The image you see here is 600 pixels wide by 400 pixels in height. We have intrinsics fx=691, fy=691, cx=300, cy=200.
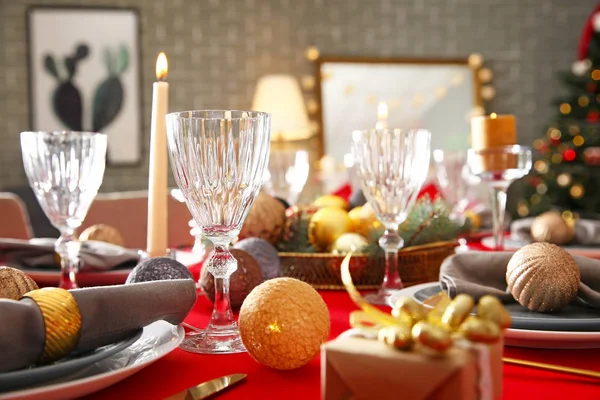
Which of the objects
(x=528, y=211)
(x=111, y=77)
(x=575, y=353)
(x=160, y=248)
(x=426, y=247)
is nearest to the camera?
(x=575, y=353)

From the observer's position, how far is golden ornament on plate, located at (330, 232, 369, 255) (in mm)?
1031

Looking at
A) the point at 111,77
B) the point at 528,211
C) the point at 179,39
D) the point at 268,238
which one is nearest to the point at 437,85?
the point at 528,211

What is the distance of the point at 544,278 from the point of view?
67 centimetres

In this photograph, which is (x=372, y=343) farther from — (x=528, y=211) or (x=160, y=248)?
(x=528, y=211)

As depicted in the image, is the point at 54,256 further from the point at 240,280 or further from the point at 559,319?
the point at 559,319

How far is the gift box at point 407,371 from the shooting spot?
40 cm

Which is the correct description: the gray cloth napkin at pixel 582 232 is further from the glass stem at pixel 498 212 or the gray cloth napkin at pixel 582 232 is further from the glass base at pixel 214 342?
the glass base at pixel 214 342

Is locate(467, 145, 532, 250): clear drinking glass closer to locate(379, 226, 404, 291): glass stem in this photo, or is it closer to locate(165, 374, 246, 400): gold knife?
locate(379, 226, 404, 291): glass stem

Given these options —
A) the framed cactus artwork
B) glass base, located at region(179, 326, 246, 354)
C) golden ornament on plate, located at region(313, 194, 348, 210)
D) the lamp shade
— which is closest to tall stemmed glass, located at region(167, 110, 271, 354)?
glass base, located at region(179, 326, 246, 354)

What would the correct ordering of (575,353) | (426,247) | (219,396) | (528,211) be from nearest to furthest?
(219,396) < (575,353) < (426,247) < (528,211)

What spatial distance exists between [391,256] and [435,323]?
20.1 inches

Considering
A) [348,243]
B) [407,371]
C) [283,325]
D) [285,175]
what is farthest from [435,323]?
[285,175]

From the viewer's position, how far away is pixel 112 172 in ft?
14.8

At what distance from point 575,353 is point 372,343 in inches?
11.8
